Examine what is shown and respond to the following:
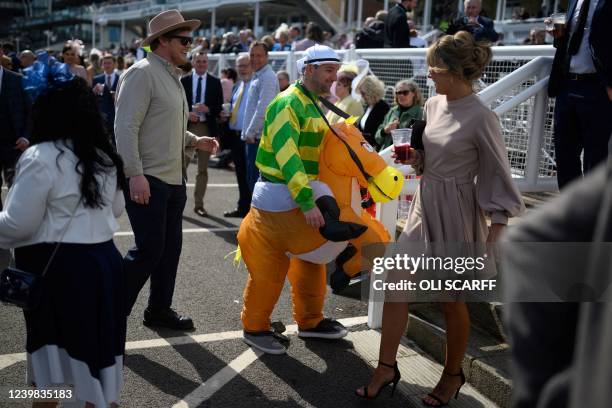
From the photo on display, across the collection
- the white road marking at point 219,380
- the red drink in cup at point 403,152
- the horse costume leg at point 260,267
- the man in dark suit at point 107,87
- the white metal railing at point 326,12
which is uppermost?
the white metal railing at point 326,12

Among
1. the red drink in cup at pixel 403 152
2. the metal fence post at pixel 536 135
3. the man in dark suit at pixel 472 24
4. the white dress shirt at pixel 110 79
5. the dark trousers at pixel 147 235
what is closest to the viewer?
the red drink in cup at pixel 403 152

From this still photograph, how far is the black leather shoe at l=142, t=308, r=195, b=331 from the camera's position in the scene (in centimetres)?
443

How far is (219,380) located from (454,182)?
5.85ft

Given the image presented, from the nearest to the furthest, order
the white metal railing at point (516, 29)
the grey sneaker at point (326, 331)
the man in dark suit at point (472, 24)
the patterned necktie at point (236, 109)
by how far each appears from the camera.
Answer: the grey sneaker at point (326, 331) < the man in dark suit at point (472, 24) < the patterned necktie at point (236, 109) < the white metal railing at point (516, 29)

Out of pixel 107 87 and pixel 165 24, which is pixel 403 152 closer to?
pixel 165 24

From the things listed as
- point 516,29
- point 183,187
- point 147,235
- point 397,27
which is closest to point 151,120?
point 183,187

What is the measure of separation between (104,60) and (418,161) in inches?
390

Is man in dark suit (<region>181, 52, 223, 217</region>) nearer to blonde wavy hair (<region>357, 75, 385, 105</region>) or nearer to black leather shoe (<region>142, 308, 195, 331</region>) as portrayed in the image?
blonde wavy hair (<region>357, 75, 385, 105</region>)

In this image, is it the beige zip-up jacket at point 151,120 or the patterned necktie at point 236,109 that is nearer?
the beige zip-up jacket at point 151,120

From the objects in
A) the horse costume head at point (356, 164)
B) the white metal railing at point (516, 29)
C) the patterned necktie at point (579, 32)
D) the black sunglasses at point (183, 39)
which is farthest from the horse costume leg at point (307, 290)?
the white metal railing at point (516, 29)

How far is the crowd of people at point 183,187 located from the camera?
265cm

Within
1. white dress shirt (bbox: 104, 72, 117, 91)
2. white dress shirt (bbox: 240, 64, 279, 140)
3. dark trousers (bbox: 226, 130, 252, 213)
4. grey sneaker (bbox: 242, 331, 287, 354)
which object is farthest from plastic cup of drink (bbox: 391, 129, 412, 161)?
white dress shirt (bbox: 104, 72, 117, 91)

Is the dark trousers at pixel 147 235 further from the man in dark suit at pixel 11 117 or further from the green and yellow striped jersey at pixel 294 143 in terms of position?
the man in dark suit at pixel 11 117

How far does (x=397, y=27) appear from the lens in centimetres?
880
